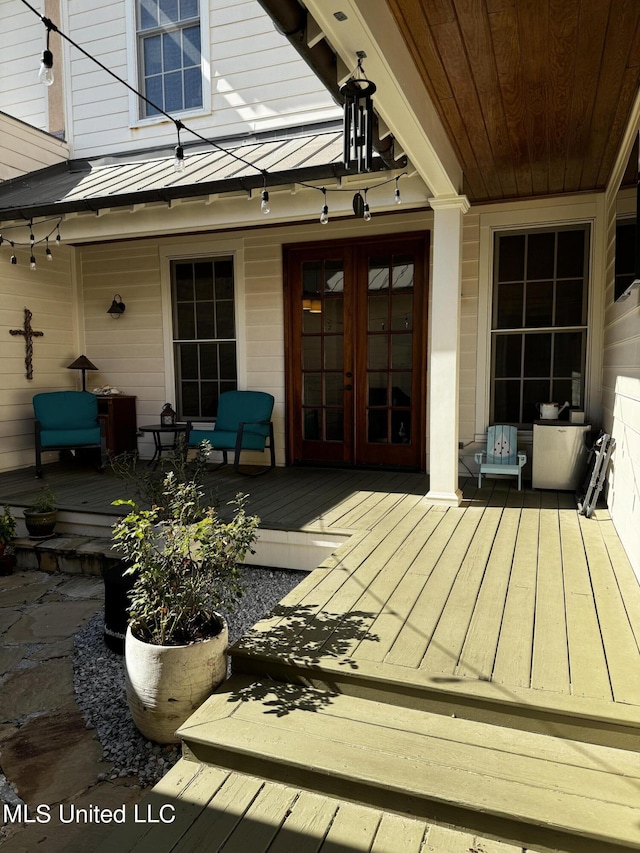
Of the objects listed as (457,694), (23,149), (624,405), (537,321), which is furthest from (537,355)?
(23,149)

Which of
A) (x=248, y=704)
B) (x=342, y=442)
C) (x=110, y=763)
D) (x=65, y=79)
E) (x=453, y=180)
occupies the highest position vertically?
(x=65, y=79)

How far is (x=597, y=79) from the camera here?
2871 mm

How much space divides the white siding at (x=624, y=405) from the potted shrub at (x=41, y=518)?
3.93 meters

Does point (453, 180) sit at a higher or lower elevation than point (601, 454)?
higher

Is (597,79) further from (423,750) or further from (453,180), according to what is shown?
(423,750)

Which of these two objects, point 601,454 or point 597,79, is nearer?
point 597,79

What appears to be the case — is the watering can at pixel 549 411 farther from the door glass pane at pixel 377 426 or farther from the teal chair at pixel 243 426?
the teal chair at pixel 243 426

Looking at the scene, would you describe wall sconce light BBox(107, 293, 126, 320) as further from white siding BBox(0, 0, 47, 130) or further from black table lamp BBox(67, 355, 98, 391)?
white siding BBox(0, 0, 47, 130)

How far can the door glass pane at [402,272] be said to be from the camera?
18.2 ft

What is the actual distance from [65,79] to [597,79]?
613 centimetres

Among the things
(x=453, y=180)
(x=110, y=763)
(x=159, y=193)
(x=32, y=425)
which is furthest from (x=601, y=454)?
(x=32, y=425)

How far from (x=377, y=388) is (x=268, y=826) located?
4.49 m

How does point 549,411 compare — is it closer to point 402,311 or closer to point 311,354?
point 402,311

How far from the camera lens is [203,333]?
6387 millimetres
